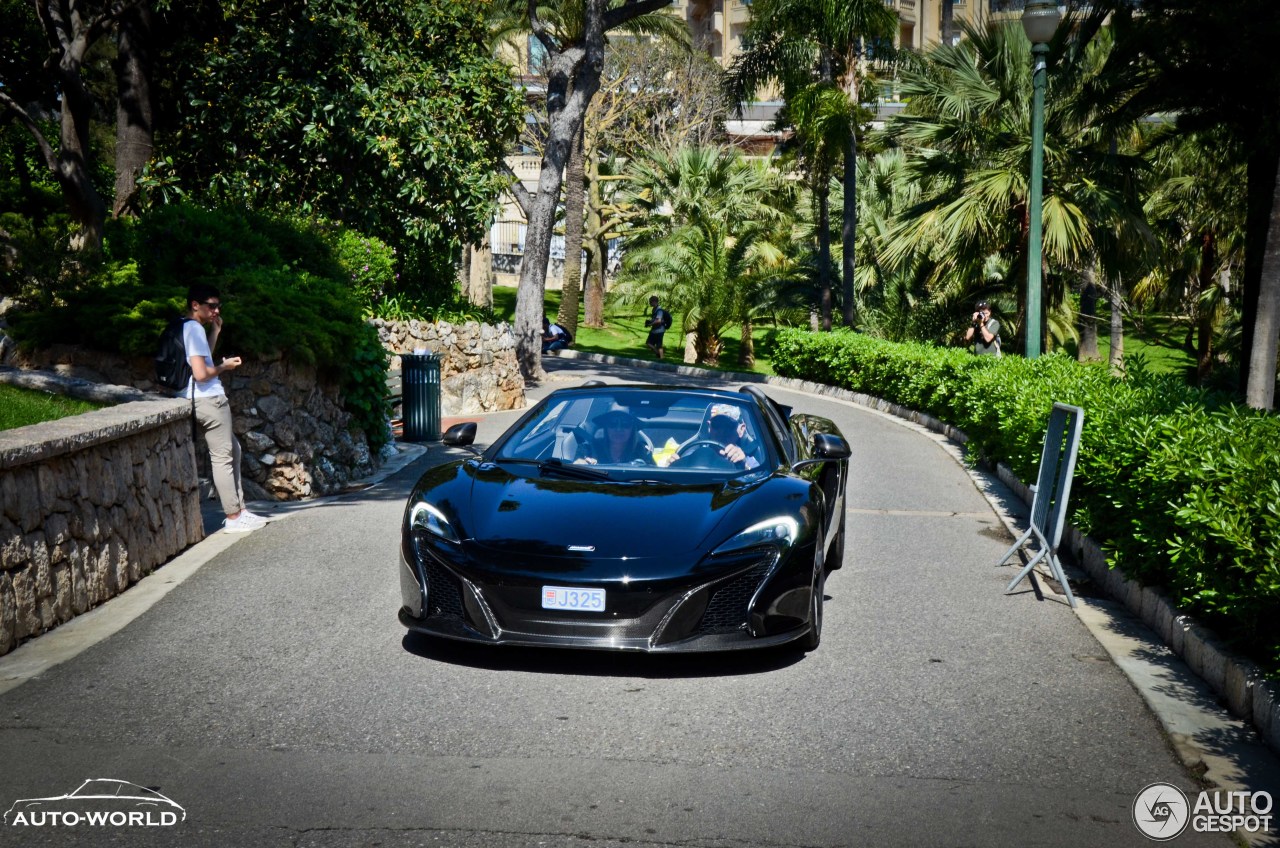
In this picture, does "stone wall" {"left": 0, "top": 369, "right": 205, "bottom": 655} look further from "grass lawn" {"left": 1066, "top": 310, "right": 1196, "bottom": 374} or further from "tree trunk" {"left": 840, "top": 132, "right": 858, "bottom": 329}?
"grass lawn" {"left": 1066, "top": 310, "right": 1196, "bottom": 374}

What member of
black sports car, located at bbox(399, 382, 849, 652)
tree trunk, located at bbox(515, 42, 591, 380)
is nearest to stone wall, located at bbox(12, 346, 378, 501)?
black sports car, located at bbox(399, 382, 849, 652)

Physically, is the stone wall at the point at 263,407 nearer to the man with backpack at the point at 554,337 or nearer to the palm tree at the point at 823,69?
the palm tree at the point at 823,69

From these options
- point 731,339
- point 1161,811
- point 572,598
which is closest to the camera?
point 1161,811

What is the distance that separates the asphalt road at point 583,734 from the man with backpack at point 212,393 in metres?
1.88

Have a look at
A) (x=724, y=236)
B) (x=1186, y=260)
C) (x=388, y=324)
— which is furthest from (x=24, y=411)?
(x=1186, y=260)

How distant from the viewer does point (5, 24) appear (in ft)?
79.1

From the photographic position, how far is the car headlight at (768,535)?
6.21 metres

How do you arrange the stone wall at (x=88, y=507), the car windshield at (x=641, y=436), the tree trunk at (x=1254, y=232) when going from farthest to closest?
1. the tree trunk at (x=1254, y=232)
2. the car windshield at (x=641, y=436)
3. the stone wall at (x=88, y=507)

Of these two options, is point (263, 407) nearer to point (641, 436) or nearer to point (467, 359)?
point (641, 436)

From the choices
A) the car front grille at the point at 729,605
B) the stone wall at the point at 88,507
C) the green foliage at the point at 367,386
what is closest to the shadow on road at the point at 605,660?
the car front grille at the point at 729,605

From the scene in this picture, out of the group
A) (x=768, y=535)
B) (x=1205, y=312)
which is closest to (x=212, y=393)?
(x=768, y=535)

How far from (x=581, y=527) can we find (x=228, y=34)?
1930 cm

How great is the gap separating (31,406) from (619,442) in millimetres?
4246

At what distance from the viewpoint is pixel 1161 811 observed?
468cm
